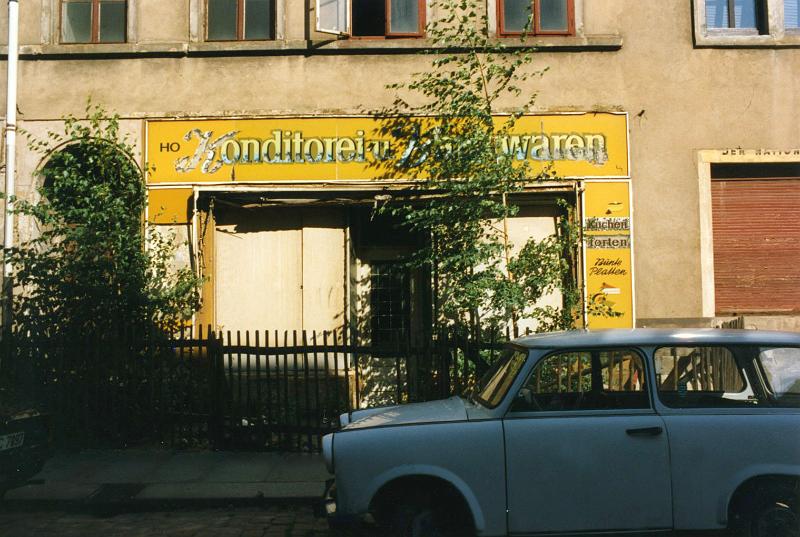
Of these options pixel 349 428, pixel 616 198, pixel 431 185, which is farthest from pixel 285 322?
pixel 349 428

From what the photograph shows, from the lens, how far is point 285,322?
455 inches

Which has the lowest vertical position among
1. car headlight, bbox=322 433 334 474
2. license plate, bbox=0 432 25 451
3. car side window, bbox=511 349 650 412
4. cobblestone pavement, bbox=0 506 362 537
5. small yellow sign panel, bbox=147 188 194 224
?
cobblestone pavement, bbox=0 506 362 537

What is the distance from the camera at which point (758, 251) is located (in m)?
11.5

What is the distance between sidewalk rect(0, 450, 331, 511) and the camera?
Result: 7.27m

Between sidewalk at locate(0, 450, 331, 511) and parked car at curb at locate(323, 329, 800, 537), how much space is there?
2404 mm

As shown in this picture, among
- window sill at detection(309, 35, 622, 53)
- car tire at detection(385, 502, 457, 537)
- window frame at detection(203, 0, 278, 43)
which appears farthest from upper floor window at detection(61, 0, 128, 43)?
car tire at detection(385, 502, 457, 537)

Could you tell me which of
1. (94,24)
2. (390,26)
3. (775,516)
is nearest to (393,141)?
(390,26)

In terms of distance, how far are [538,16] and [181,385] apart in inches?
312

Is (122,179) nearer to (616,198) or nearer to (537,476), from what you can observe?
(616,198)

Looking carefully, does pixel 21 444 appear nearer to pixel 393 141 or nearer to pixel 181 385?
pixel 181 385

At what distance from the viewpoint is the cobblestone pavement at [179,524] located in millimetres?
6320

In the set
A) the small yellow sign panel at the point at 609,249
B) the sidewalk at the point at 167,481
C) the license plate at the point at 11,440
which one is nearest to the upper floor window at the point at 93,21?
the sidewalk at the point at 167,481

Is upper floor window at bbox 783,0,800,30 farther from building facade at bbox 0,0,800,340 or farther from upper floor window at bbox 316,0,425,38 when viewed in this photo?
upper floor window at bbox 316,0,425,38

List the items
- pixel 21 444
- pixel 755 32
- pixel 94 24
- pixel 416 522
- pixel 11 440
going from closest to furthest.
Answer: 1. pixel 416 522
2. pixel 11 440
3. pixel 21 444
4. pixel 755 32
5. pixel 94 24
